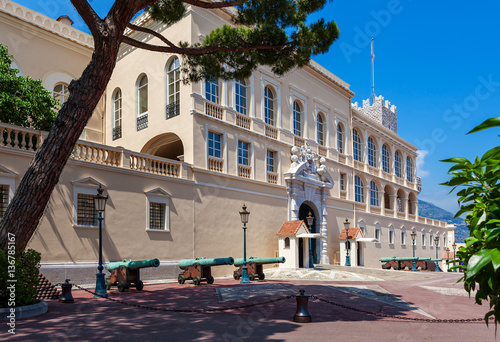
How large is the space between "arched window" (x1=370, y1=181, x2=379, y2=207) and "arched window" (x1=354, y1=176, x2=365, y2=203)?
1.62 metres

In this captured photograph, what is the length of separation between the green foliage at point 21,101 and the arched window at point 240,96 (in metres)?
9.46

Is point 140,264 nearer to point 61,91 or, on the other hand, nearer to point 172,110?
point 172,110

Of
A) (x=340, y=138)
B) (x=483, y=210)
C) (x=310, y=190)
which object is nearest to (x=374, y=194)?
(x=340, y=138)

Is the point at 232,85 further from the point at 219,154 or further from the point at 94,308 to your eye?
the point at 94,308

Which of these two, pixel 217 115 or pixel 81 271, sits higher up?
pixel 217 115

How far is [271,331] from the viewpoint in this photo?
7.78 m

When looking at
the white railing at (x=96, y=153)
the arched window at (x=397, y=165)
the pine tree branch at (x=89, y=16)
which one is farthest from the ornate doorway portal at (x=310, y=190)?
the pine tree branch at (x=89, y=16)

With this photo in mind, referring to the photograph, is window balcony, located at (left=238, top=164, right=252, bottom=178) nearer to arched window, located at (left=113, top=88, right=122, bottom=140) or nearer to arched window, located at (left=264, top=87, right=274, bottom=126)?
arched window, located at (left=264, top=87, right=274, bottom=126)

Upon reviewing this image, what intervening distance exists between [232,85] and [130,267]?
476 inches

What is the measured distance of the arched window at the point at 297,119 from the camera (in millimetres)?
27503

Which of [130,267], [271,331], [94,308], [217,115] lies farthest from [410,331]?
[217,115]

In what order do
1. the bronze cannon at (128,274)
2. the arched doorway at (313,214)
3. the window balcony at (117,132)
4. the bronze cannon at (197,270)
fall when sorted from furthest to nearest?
the arched doorway at (313,214) < the window balcony at (117,132) < the bronze cannon at (197,270) < the bronze cannon at (128,274)

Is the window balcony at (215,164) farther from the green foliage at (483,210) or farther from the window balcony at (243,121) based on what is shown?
the green foliage at (483,210)

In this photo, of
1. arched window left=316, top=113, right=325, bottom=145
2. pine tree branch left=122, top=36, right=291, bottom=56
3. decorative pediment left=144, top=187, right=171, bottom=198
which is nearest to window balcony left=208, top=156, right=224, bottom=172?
decorative pediment left=144, top=187, right=171, bottom=198
